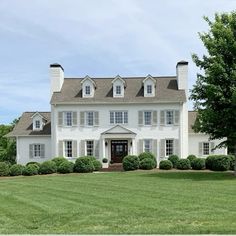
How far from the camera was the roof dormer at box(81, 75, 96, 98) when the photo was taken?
43.4 metres

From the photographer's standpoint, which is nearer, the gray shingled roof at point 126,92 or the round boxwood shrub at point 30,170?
the round boxwood shrub at point 30,170

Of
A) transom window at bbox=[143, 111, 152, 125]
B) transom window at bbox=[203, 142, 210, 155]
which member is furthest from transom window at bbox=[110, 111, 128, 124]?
transom window at bbox=[203, 142, 210, 155]

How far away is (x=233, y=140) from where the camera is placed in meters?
26.3

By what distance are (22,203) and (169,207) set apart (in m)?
5.08

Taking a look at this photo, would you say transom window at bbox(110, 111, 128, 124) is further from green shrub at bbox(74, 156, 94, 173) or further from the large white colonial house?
green shrub at bbox(74, 156, 94, 173)

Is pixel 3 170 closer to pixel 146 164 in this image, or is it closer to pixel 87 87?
pixel 146 164

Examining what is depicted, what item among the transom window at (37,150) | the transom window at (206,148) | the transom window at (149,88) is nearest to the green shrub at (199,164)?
the transom window at (206,148)

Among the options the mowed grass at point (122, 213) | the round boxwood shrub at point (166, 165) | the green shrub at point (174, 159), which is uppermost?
the green shrub at point (174, 159)

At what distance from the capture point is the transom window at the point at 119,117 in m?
42.6

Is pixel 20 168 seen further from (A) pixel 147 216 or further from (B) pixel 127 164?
(A) pixel 147 216

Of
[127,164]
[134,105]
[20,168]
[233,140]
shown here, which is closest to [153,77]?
[134,105]

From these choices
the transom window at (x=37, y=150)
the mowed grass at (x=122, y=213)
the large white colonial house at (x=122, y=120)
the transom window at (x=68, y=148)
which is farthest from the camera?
the transom window at (x=37, y=150)

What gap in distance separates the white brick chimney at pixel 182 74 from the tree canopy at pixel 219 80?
15754 mm

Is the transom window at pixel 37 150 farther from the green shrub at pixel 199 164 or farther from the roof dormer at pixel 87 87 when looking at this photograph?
the green shrub at pixel 199 164
